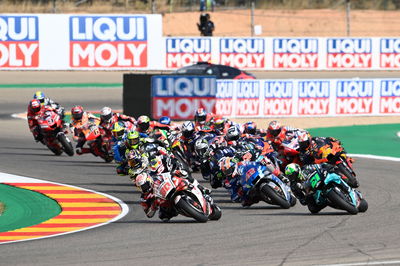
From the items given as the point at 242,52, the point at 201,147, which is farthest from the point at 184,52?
the point at 201,147

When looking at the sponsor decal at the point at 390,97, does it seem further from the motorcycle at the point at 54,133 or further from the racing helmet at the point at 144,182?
the racing helmet at the point at 144,182

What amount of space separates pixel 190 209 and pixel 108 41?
26.2 m

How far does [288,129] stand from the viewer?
67.0 feet

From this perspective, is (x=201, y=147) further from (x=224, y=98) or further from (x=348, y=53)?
(x=348, y=53)

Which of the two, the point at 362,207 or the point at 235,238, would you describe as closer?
the point at 235,238

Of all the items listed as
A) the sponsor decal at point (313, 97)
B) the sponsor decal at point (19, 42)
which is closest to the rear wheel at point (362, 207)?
the sponsor decal at point (313, 97)

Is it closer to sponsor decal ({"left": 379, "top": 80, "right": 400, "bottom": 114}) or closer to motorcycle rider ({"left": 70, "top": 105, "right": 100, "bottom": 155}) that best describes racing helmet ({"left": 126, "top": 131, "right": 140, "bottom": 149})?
motorcycle rider ({"left": 70, "top": 105, "right": 100, "bottom": 155})

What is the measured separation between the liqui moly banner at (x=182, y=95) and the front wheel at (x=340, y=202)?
13.8m

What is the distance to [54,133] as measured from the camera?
2431cm

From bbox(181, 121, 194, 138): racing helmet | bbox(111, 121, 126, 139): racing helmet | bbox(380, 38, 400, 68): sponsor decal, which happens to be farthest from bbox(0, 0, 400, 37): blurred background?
bbox(181, 121, 194, 138): racing helmet

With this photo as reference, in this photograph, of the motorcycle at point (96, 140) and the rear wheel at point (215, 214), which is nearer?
the rear wheel at point (215, 214)

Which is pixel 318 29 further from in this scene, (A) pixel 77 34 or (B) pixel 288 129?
(B) pixel 288 129

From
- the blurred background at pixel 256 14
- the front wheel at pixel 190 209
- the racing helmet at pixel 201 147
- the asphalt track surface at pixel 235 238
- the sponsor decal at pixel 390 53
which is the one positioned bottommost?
the asphalt track surface at pixel 235 238

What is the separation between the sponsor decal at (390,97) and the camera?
31.6 meters
